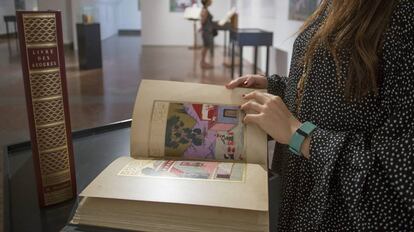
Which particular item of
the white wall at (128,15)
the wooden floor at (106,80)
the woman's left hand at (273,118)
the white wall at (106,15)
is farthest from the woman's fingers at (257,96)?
the white wall at (128,15)

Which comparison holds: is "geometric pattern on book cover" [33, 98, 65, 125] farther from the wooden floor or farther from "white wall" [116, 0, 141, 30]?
"white wall" [116, 0, 141, 30]

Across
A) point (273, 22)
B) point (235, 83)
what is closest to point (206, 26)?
point (273, 22)

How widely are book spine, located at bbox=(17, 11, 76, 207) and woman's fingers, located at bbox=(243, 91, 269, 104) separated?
1.15ft

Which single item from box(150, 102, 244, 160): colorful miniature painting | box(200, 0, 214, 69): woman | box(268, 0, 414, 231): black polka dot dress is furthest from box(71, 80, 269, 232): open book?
box(200, 0, 214, 69): woman

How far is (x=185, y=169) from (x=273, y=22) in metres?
5.88

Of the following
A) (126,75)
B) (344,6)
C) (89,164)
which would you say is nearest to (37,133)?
(89,164)

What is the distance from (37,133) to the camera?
74 cm

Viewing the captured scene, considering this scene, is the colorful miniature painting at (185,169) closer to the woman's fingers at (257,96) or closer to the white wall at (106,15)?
the woman's fingers at (257,96)

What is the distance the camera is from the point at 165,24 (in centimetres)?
1146

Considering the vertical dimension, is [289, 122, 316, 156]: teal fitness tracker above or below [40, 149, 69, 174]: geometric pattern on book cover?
above

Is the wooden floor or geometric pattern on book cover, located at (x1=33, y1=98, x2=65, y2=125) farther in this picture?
the wooden floor

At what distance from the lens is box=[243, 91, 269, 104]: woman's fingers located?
0.67m

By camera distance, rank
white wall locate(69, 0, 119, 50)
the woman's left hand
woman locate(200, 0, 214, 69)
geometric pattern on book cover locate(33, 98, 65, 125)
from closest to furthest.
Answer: the woman's left hand, geometric pattern on book cover locate(33, 98, 65, 125), woman locate(200, 0, 214, 69), white wall locate(69, 0, 119, 50)

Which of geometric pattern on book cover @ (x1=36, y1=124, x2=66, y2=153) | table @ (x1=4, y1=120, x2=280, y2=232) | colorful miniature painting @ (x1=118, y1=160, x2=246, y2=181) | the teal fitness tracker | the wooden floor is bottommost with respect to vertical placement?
the wooden floor
